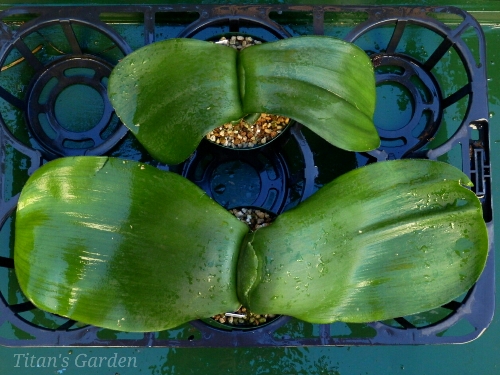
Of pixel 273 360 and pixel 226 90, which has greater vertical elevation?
pixel 226 90

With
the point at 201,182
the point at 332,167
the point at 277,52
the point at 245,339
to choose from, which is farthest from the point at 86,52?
the point at 245,339

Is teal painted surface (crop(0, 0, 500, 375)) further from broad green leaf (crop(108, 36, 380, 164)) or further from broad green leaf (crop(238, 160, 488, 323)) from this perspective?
broad green leaf (crop(108, 36, 380, 164))

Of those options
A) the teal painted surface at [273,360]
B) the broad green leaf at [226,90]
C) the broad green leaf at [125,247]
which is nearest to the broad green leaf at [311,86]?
the broad green leaf at [226,90]

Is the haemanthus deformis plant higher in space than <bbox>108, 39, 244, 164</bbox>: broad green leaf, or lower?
lower

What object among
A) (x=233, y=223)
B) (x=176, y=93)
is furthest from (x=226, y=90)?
(x=233, y=223)

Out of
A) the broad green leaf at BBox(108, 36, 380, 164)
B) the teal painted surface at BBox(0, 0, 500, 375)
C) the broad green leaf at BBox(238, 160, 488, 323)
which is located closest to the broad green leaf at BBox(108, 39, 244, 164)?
the broad green leaf at BBox(108, 36, 380, 164)

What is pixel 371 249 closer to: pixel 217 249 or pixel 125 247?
pixel 217 249
